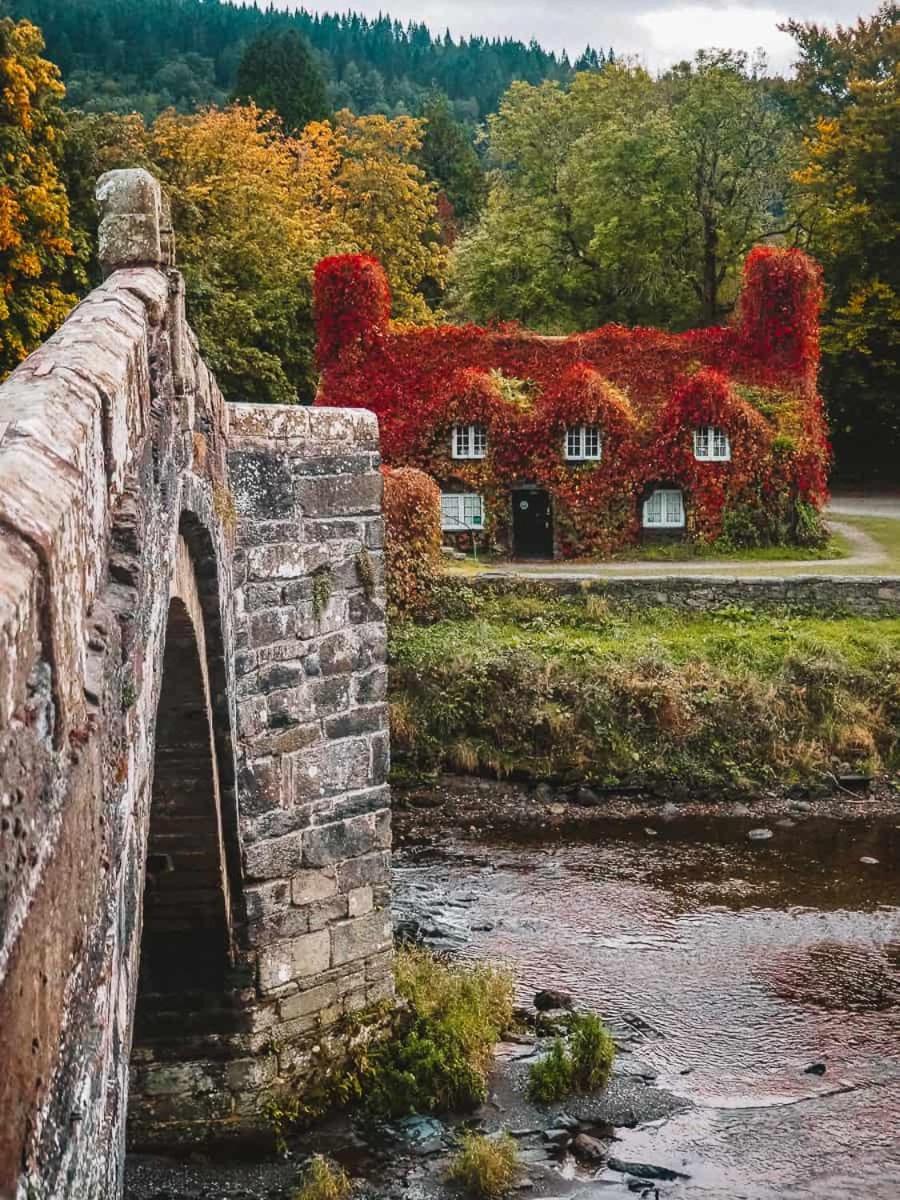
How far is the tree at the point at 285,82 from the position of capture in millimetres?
52531

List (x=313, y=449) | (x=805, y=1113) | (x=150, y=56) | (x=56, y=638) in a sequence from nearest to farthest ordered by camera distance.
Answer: (x=56, y=638) < (x=313, y=449) < (x=805, y=1113) < (x=150, y=56)

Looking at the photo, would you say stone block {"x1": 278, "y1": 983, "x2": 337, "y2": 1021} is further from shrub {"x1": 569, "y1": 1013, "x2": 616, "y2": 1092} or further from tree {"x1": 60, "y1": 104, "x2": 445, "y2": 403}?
tree {"x1": 60, "y1": 104, "x2": 445, "y2": 403}

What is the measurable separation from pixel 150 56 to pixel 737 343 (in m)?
77.1

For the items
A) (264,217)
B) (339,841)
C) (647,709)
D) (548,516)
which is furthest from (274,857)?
(264,217)

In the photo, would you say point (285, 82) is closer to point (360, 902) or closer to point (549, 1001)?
point (549, 1001)


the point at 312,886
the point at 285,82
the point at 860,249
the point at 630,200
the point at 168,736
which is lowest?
the point at 312,886

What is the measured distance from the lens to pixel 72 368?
313cm

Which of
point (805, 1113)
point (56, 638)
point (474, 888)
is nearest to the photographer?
point (56, 638)

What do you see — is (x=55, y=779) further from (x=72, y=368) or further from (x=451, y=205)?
(x=451, y=205)

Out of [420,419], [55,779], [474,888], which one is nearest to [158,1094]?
[474,888]

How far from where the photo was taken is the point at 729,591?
22.5 metres

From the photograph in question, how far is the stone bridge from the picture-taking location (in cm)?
209

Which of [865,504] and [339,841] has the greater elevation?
[865,504]

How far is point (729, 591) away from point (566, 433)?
5714 millimetres
